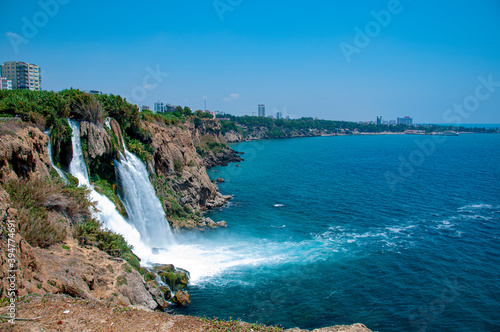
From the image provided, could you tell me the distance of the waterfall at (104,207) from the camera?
2675cm

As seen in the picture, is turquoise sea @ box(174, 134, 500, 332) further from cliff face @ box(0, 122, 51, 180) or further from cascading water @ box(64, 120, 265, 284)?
cliff face @ box(0, 122, 51, 180)

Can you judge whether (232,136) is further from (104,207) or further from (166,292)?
(166,292)

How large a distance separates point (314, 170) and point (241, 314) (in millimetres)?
63123

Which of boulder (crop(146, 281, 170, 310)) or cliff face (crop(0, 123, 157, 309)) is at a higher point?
cliff face (crop(0, 123, 157, 309))

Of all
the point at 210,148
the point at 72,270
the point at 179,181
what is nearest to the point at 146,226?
the point at 179,181

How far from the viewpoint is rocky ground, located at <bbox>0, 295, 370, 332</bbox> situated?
12.3m

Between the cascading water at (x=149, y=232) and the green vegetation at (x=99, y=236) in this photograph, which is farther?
the cascading water at (x=149, y=232)

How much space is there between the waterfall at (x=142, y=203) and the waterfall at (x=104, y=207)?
2418 millimetres

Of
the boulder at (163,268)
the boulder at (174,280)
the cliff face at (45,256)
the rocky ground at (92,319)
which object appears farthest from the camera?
the boulder at (163,268)

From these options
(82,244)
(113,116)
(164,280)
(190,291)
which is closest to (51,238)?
(82,244)

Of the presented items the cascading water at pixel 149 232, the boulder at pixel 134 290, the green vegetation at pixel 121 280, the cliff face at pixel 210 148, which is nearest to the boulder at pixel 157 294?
the boulder at pixel 134 290

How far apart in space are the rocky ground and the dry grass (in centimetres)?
478

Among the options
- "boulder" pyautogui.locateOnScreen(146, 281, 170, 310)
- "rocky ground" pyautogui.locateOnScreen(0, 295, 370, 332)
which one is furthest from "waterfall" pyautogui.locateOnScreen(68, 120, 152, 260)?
"rocky ground" pyautogui.locateOnScreen(0, 295, 370, 332)

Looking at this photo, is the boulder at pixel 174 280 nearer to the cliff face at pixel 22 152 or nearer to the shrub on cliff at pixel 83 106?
the cliff face at pixel 22 152
